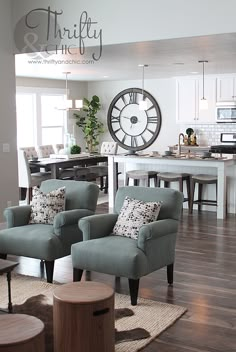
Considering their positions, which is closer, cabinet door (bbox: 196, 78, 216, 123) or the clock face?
cabinet door (bbox: 196, 78, 216, 123)

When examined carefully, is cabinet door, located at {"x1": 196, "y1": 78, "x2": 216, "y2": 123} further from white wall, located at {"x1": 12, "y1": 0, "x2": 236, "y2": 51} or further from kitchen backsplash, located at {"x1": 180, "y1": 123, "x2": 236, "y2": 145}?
white wall, located at {"x1": 12, "y1": 0, "x2": 236, "y2": 51}

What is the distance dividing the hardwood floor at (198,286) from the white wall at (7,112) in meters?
1.71

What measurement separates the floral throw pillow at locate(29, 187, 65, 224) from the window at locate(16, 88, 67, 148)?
630cm

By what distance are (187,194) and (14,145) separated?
302cm

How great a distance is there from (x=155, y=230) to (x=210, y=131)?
306 inches

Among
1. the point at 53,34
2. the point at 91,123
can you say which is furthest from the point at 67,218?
the point at 91,123

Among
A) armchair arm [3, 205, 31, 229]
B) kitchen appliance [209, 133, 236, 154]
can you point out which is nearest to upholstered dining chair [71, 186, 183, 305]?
armchair arm [3, 205, 31, 229]

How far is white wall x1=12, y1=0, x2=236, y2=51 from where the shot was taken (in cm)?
580

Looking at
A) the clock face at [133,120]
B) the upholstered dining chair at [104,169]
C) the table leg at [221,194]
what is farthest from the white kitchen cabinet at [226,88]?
the table leg at [221,194]

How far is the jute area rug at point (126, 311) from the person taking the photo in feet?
12.0

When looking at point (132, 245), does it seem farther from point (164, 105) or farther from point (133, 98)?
point (133, 98)

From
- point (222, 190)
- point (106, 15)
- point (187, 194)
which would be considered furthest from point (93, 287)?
point (187, 194)

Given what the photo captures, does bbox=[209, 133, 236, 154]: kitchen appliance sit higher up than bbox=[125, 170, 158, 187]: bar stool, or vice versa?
bbox=[209, 133, 236, 154]: kitchen appliance

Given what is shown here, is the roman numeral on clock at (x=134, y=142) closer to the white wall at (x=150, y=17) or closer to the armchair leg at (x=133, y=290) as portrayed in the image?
the white wall at (x=150, y=17)
